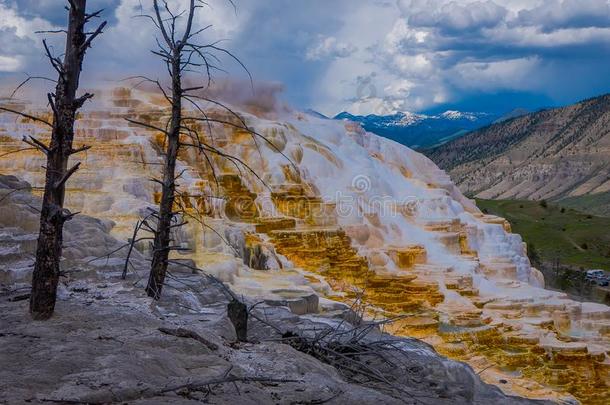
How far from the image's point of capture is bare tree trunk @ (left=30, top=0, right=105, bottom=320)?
5008 millimetres

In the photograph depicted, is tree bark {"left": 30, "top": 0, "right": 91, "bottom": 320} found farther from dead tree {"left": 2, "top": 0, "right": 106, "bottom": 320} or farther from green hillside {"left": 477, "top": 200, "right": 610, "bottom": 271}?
green hillside {"left": 477, "top": 200, "right": 610, "bottom": 271}

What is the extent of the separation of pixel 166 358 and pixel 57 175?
163 centimetres

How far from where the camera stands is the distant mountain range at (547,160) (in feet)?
359

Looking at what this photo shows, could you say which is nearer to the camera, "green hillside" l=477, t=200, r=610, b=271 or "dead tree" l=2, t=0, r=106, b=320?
"dead tree" l=2, t=0, r=106, b=320

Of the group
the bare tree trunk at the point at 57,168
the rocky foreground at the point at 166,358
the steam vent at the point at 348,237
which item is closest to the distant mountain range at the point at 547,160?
the steam vent at the point at 348,237

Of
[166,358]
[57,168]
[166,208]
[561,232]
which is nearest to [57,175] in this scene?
[57,168]

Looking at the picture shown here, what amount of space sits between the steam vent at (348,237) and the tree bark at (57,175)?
6126mm

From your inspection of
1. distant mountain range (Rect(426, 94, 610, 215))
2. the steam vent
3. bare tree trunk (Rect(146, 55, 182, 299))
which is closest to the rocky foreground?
bare tree trunk (Rect(146, 55, 182, 299))

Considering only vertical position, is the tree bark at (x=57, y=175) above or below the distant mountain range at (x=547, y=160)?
below

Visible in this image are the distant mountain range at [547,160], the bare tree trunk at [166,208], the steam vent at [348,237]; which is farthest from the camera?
the distant mountain range at [547,160]

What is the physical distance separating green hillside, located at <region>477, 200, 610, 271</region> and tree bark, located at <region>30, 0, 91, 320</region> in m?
55.9

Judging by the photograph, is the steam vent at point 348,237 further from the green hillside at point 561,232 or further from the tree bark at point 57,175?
the green hillside at point 561,232

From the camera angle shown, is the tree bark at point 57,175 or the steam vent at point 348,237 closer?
the tree bark at point 57,175

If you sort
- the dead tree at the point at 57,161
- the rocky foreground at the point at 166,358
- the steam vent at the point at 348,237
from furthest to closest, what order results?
the steam vent at the point at 348,237 → the dead tree at the point at 57,161 → the rocky foreground at the point at 166,358
